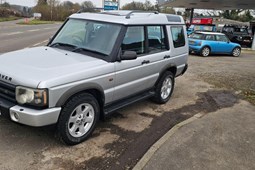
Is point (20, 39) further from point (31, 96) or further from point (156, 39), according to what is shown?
point (31, 96)

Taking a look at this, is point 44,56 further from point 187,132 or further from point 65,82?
point 187,132

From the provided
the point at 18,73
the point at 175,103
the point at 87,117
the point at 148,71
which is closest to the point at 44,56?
the point at 18,73

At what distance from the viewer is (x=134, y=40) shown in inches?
186

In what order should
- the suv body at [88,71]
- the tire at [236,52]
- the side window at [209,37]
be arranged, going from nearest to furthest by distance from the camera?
1. the suv body at [88,71]
2. the side window at [209,37]
3. the tire at [236,52]

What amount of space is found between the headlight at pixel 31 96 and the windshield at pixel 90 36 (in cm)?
137

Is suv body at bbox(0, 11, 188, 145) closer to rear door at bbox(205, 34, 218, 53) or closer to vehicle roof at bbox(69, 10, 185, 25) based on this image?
vehicle roof at bbox(69, 10, 185, 25)

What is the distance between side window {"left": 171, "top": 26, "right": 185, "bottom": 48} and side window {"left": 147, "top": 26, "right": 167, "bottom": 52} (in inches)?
17.8

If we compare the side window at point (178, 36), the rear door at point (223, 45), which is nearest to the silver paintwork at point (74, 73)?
the side window at point (178, 36)

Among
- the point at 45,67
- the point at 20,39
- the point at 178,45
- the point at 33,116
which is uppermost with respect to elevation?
the point at 20,39

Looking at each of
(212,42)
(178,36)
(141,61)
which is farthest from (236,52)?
(141,61)

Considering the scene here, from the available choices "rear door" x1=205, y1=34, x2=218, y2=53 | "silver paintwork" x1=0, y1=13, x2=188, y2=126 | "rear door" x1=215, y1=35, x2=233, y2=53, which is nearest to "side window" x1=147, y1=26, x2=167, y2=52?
"silver paintwork" x1=0, y1=13, x2=188, y2=126

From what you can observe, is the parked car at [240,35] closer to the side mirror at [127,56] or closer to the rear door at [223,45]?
the rear door at [223,45]

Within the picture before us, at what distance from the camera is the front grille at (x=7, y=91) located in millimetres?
3393

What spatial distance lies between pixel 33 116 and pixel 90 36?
1891 millimetres
